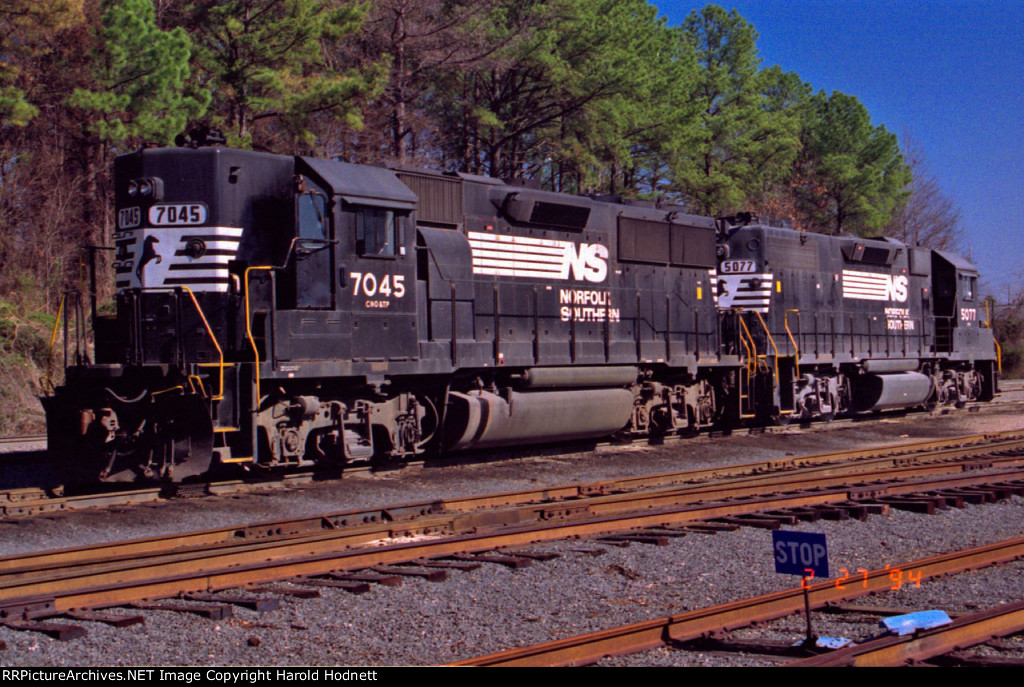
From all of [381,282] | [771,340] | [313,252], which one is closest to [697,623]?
[313,252]

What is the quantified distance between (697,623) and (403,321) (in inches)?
287

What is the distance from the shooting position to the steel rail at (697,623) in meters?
4.57

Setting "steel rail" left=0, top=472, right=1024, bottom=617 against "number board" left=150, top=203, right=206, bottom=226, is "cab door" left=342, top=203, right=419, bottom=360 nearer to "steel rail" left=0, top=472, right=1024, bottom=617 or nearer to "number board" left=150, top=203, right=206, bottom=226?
"number board" left=150, top=203, right=206, bottom=226

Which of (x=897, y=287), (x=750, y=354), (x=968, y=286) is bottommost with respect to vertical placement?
(x=750, y=354)

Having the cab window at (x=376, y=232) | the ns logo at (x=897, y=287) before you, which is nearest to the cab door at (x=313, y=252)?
the cab window at (x=376, y=232)

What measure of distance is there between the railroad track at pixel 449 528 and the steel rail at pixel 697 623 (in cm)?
205

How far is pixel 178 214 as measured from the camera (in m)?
10.4

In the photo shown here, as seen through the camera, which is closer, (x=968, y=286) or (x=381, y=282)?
(x=381, y=282)

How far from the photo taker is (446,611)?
19.1ft

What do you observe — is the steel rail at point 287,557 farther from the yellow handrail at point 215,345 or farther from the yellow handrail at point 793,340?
the yellow handrail at point 793,340

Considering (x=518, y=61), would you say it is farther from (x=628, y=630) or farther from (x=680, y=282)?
(x=628, y=630)

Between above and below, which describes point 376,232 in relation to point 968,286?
below

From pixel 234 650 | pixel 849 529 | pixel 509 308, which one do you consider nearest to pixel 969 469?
pixel 849 529

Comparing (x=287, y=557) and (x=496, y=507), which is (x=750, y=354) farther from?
(x=287, y=557)
